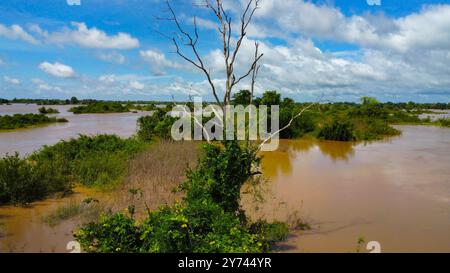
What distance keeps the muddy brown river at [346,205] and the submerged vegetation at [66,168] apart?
1.08 feet

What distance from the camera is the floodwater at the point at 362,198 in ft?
18.3

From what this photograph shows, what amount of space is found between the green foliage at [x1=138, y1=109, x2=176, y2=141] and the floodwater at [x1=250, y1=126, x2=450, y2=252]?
3943mm

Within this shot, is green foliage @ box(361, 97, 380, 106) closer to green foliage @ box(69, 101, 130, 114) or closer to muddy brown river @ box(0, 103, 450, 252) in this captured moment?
muddy brown river @ box(0, 103, 450, 252)

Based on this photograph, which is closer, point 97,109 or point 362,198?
point 362,198

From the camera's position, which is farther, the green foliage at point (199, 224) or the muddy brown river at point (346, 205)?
the muddy brown river at point (346, 205)

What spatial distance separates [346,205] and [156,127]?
8420mm

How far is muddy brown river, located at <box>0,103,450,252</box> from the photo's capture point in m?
5.41

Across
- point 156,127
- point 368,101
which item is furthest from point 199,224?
point 368,101

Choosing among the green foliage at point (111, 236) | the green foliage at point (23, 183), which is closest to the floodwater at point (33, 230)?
the green foliage at point (23, 183)

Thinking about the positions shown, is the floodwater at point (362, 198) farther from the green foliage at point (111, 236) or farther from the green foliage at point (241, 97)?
the green foliage at point (241, 97)

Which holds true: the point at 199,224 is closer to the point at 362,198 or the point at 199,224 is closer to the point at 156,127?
the point at 362,198

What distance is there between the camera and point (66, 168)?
8.93 metres
